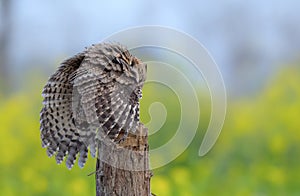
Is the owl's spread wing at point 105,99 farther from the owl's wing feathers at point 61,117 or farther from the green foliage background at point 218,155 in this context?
the green foliage background at point 218,155

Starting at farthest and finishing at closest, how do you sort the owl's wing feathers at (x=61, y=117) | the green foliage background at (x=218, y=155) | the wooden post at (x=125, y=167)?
1. the green foliage background at (x=218, y=155)
2. the owl's wing feathers at (x=61, y=117)
3. the wooden post at (x=125, y=167)

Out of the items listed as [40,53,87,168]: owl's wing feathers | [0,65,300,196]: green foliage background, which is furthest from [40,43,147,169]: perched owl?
[0,65,300,196]: green foliage background

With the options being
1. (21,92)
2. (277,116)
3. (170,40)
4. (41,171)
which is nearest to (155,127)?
(170,40)

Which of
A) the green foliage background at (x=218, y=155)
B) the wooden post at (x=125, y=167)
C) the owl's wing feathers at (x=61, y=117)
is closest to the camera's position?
the wooden post at (x=125, y=167)

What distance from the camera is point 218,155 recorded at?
10.5 feet

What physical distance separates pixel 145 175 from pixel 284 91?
6.21 feet

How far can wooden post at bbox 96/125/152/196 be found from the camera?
1561mm

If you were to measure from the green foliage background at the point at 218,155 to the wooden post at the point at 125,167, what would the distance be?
3.84 feet

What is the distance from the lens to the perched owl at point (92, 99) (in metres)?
1.61

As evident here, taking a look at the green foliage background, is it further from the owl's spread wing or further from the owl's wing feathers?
the owl's spread wing

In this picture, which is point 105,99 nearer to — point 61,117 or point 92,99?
point 92,99

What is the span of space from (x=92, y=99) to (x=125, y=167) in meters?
0.17

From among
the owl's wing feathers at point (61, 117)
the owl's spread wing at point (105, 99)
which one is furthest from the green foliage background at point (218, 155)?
the owl's spread wing at point (105, 99)

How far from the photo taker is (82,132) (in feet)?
5.60
